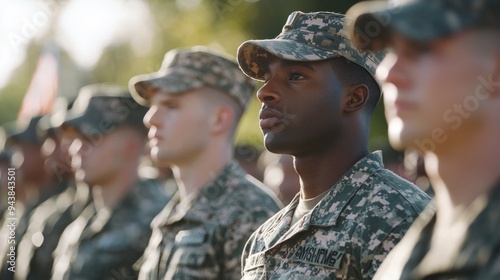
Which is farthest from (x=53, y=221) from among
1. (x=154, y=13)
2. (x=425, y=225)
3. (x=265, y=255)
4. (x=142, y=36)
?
(x=142, y=36)

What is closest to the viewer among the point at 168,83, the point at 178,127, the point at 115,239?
the point at 178,127

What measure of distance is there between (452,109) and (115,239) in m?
4.95

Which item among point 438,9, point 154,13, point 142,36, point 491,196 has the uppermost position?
point 438,9

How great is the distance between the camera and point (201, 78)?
611 centimetres

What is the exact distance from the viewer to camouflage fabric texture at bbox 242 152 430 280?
371cm

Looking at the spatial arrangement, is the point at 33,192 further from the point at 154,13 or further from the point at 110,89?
the point at 154,13

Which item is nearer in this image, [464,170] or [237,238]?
[464,170]

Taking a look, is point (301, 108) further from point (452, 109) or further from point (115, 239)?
point (115, 239)

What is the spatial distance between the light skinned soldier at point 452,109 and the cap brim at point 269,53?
141 cm

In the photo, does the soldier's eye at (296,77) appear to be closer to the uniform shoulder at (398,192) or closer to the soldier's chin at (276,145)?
the soldier's chin at (276,145)

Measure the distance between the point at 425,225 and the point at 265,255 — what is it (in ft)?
4.24

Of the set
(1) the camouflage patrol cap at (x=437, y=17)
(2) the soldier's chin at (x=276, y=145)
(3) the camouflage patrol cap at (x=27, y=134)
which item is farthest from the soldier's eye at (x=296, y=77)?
(3) the camouflage patrol cap at (x=27, y=134)

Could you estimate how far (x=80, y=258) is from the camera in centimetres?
735

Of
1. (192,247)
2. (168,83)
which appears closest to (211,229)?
(192,247)
